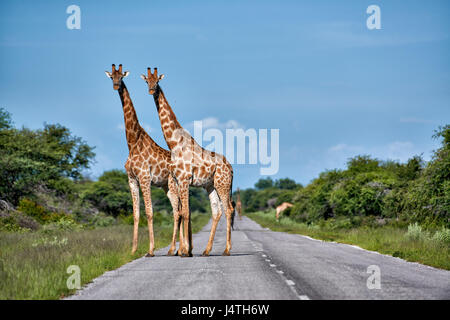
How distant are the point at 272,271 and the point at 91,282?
4.24m

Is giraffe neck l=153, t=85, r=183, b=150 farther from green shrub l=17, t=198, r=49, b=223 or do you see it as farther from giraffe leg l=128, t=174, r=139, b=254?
green shrub l=17, t=198, r=49, b=223

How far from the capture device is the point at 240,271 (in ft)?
41.4

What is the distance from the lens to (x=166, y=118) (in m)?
17.9

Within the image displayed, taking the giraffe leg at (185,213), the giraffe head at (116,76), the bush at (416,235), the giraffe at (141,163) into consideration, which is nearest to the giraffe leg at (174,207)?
the giraffe at (141,163)

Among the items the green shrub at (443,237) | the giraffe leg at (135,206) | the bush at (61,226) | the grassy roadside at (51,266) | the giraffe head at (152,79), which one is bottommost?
the bush at (61,226)

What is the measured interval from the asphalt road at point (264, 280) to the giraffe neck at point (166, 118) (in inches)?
164

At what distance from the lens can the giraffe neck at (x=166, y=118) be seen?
17.6 meters

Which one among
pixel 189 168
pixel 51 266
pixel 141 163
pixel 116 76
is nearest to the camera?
pixel 51 266

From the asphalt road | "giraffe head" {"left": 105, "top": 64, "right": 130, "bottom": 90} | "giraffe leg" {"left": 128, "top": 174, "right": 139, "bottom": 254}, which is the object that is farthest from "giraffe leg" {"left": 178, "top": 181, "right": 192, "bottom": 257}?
"giraffe head" {"left": 105, "top": 64, "right": 130, "bottom": 90}

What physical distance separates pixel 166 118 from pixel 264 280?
27.4ft

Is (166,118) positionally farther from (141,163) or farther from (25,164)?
(25,164)

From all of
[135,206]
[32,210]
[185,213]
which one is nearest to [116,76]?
[135,206]

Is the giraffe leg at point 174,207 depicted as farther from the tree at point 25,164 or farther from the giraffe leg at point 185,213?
the tree at point 25,164
